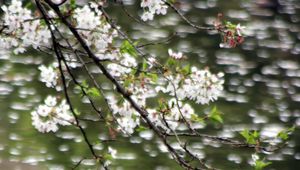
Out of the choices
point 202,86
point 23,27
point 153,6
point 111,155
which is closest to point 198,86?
point 202,86

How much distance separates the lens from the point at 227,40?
5.34m

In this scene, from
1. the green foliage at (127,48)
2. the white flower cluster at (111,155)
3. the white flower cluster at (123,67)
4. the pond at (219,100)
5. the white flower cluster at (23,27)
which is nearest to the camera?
the white flower cluster at (23,27)

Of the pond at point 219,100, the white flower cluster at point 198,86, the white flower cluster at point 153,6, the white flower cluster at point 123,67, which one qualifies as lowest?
the pond at point 219,100

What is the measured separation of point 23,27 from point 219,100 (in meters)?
15.5

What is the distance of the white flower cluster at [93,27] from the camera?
513 cm

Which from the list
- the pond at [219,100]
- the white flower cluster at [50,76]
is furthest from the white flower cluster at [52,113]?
the pond at [219,100]

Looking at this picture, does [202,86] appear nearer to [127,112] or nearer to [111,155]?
[127,112]

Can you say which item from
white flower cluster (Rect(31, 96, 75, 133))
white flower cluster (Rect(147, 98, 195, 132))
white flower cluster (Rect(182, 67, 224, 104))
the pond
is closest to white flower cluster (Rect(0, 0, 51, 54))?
white flower cluster (Rect(31, 96, 75, 133))

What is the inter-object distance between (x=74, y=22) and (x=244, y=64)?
19.2 m

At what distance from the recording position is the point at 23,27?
16.4 feet

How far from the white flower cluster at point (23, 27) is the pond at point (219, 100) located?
1028 cm

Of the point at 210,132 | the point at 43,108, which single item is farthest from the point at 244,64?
the point at 43,108

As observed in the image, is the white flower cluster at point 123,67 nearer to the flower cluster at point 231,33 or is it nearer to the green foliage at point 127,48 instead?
the green foliage at point 127,48

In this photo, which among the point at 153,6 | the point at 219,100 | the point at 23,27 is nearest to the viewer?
the point at 23,27
